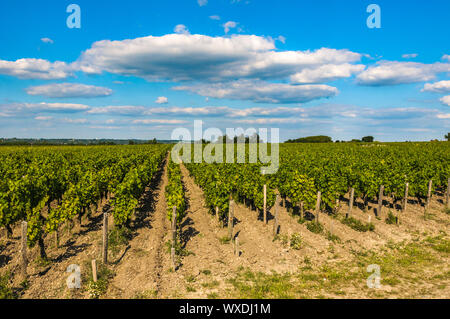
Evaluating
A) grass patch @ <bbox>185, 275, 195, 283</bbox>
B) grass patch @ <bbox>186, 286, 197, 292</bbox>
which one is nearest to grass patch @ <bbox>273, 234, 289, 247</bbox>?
grass patch @ <bbox>185, 275, 195, 283</bbox>

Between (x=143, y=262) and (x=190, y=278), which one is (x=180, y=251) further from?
(x=190, y=278)

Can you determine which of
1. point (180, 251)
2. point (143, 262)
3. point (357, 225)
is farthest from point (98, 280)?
point (357, 225)

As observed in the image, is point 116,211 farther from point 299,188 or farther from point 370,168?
point 370,168

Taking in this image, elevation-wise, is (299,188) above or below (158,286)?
above

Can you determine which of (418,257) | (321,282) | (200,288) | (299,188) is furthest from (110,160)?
(418,257)

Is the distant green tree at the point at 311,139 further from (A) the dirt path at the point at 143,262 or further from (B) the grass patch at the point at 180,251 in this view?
(B) the grass patch at the point at 180,251

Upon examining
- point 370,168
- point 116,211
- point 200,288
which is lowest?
point 200,288
